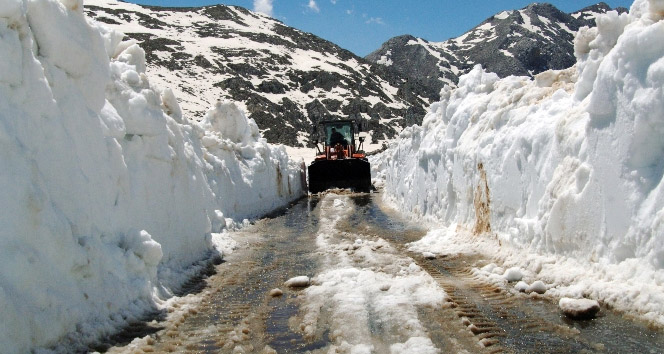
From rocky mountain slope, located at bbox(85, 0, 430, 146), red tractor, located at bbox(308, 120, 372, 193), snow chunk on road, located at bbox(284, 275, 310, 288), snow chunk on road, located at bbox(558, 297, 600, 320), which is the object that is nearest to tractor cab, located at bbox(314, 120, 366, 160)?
red tractor, located at bbox(308, 120, 372, 193)

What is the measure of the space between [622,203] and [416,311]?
6.72ft

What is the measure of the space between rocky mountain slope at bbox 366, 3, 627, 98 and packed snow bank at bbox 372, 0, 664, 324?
4415 inches

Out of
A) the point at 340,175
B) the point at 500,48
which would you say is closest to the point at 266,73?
the point at 340,175

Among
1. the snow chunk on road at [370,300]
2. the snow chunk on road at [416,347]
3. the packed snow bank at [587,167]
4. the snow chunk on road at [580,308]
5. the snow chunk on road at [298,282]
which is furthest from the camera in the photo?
the snow chunk on road at [298,282]

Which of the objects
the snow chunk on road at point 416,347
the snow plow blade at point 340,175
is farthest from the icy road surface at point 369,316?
the snow plow blade at point 340,175

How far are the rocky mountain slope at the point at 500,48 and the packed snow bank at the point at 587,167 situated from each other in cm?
11214

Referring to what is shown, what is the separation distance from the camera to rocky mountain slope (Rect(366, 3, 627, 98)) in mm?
129875

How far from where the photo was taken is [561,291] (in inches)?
198

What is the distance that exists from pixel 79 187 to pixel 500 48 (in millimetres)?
146589

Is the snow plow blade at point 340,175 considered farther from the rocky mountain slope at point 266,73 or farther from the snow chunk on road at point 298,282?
the rocky mountain slope at point 266,73

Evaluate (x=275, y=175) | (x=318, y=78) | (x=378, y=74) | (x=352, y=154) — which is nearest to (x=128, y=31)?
(x=318, y=78)

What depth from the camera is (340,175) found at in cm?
2530

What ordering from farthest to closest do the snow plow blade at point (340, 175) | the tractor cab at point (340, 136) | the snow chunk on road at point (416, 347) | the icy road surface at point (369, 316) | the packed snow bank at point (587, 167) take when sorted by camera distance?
1. the tractor cab at point (340, 136)
2. the snow plow blade at point (340, 175)
3. the packed snow bank at point (587, 167)
4. the icy road surface at point (369, 316)
5. the snow chunk on road at point (416, 347)

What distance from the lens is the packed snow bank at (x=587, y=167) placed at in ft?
14.7
